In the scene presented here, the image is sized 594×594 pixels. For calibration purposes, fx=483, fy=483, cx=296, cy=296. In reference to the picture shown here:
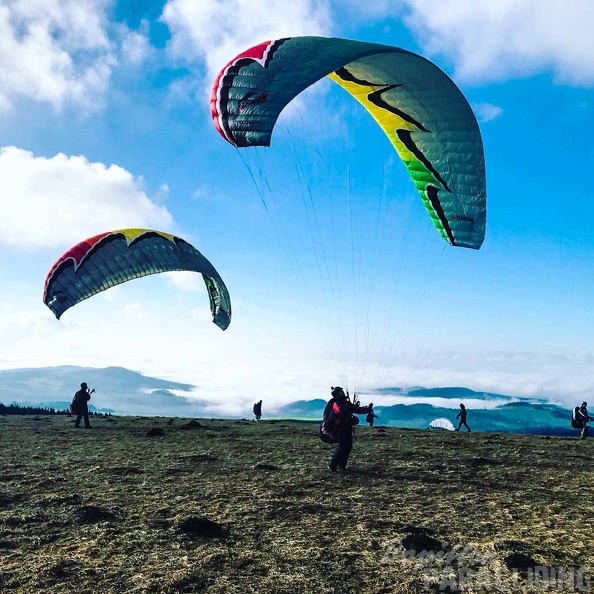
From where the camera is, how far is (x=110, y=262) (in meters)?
18.4

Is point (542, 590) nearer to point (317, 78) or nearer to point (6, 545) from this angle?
point (6, 545)

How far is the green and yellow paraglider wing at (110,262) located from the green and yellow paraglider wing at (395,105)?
9584mm

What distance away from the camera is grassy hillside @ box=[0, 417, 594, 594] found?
5469 millimetres

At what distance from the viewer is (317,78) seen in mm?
9727

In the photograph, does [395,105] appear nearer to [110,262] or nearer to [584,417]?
[110,262]

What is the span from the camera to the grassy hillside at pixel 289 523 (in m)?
5.47

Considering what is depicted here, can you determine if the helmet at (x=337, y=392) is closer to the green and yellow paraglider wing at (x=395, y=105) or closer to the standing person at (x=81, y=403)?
the green and yellow paraglider wing at (x=395, y=105)

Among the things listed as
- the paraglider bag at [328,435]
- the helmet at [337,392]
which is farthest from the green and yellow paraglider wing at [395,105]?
the paraglider bag at [328,435]

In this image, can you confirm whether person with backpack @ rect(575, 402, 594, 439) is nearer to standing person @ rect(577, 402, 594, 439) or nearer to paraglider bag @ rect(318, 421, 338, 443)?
standing person @ rect(577, 402, 594, 439)

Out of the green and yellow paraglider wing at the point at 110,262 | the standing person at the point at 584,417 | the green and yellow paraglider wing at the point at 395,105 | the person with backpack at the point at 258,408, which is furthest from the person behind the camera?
the person with backpack at the point at 258,408

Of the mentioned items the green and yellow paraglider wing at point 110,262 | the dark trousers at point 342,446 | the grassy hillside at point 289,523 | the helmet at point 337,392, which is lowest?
the grassy hillside at point 289,523

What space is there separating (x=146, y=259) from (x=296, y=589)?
52.0 ft

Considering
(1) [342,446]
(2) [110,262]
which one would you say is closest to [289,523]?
(1) [342,446]

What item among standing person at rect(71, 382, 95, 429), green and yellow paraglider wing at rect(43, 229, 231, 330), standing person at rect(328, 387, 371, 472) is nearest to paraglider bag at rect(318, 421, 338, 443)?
standing person at rect(328, 387, 371, 472)
